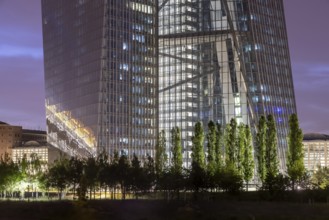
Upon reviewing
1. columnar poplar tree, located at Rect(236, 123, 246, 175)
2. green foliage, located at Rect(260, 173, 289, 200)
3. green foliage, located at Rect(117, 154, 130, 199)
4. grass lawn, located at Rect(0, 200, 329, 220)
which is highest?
columnar poplar tree, located at Rect(236, 123, 246, 175)

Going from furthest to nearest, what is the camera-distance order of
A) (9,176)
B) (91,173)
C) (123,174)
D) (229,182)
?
(9,176) → (91,173) → (123,174) → (229,182)

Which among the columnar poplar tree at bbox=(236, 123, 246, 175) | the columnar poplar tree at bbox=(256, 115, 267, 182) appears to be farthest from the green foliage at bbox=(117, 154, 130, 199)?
the columnar poplar tree at bbox=(256, 115, 267, 182)

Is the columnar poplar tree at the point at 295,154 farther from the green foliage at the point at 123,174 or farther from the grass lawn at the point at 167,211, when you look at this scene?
the green foliage at the point at 123,174

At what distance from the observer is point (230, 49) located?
197000 millimetres

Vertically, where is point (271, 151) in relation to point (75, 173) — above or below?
above

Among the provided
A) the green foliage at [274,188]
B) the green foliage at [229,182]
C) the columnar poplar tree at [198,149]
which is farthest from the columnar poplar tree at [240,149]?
the green foliage at [274,188]

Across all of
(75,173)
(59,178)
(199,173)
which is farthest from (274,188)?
(59,178)

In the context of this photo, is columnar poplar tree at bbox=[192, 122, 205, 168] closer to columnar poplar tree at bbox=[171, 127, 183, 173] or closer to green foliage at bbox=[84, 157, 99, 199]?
columnar poplar tree at bbox=[171, 127, 183, 173]

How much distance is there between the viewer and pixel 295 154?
429 ft

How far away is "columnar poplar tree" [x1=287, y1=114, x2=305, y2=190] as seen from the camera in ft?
424

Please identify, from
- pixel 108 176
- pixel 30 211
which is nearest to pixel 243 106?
pixel 108 176

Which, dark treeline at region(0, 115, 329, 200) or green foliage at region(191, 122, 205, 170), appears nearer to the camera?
dark treeline at region(0, 115, 329, 200)

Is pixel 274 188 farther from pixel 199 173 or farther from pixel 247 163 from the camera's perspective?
pixel 247 163

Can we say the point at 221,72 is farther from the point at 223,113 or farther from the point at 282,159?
the point at 282,159
